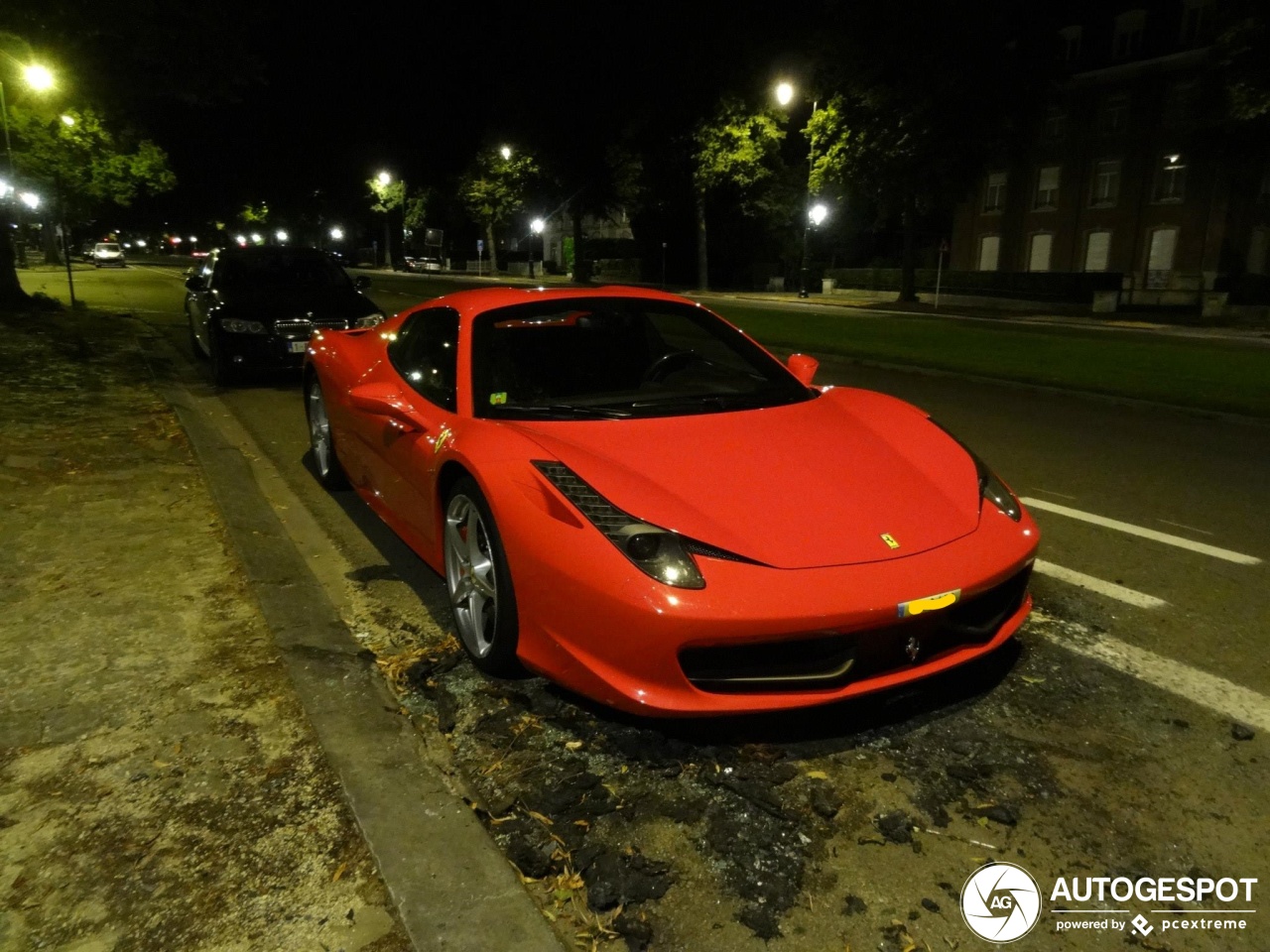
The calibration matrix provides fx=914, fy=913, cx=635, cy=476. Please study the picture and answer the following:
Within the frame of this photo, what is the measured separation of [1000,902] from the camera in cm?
227

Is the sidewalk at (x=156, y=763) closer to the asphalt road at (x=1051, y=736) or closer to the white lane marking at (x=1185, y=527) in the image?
the asphalt road at (x=1051, y=736)

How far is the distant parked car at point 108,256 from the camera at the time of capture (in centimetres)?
5184

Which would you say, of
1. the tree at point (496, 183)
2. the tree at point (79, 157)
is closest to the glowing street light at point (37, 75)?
the tree at point (79, 157)

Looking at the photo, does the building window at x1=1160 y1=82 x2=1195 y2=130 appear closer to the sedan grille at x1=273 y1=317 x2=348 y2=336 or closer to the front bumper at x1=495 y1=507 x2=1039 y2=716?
the sedan grille at x1=273 y1=317 x2=348 y2=336

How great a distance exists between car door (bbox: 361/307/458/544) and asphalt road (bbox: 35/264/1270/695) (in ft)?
7.36

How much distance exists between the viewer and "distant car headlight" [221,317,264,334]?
9.77 metres

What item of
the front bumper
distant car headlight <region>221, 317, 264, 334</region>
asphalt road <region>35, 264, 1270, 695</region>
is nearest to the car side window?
the front bumper

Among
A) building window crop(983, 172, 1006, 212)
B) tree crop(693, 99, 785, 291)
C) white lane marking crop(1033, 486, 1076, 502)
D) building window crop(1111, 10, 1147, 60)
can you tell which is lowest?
white lane marking crop(1033, 486, 1076, 502)

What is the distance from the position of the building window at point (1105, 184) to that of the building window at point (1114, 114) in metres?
1.32

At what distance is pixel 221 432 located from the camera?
7.57 metres

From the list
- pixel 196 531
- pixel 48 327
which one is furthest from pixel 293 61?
pixel 196 531

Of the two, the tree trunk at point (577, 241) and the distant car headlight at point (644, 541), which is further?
the tree trunk at point (577, 241)

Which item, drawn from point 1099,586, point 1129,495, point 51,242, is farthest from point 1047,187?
point 51,242

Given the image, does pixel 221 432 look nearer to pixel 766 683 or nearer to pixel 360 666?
pixel 360 666
